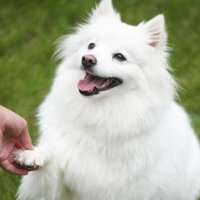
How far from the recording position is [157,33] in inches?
172

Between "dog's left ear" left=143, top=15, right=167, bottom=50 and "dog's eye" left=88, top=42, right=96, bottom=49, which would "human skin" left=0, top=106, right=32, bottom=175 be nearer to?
"dog's eye" left=88, top=42, right=96, bottom=49

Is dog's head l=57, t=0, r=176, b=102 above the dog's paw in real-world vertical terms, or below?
above

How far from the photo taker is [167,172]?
14.8ft

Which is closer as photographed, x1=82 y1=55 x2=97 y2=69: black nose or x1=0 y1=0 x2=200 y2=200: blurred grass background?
x1=82 y1=55 x2=97 y2=69: black nose

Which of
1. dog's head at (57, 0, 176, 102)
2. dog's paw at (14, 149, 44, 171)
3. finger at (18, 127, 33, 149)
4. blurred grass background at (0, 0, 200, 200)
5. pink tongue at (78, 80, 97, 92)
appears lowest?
blurred grass background at (0, 0, 200, 200)

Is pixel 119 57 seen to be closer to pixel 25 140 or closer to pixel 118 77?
pixel 118 77

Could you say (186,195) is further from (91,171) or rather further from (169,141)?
(91,171)

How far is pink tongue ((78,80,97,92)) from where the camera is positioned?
4.16 m

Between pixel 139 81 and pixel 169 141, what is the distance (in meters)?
0.56

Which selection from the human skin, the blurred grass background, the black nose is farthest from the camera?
the blurred grass background

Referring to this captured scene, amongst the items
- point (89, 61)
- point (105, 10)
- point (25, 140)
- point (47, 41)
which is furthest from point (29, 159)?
point (47, 41)

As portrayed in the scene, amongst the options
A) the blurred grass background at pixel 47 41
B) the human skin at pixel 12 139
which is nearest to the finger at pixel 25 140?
the human skin at pixel 12 139

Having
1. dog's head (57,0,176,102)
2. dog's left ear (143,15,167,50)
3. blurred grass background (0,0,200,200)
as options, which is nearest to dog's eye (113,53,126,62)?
dog's head (57,0,176,102)

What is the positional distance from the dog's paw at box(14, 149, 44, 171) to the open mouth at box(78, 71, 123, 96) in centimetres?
52
